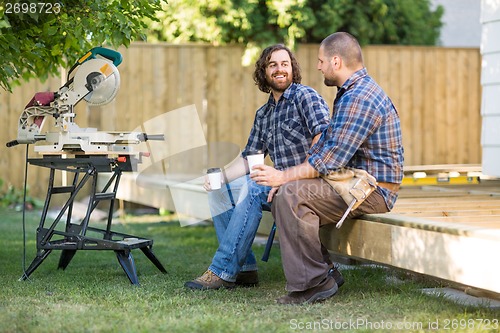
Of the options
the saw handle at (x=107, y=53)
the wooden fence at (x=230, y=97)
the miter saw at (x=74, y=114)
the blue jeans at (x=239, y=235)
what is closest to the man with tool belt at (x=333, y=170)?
the blue jeans at (x=239, y=235)

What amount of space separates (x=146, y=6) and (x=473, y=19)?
8377mm

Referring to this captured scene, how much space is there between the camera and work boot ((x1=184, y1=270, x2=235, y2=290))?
4.08 m

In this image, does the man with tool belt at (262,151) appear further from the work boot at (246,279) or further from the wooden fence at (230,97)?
the wooden fence at (230,97)

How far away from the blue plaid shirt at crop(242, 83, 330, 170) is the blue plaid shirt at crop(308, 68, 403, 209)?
27cm

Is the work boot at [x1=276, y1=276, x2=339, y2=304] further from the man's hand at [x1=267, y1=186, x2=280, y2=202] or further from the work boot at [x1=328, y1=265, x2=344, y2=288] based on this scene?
the man's hand at [x1=267, y1=186, x2=280, y2=202]

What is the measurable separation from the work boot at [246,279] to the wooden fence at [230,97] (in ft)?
14.9

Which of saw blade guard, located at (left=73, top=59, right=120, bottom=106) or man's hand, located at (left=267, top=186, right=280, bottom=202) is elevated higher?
saw blade guard, located at (left=73, top=59, right=120, bottom=106)

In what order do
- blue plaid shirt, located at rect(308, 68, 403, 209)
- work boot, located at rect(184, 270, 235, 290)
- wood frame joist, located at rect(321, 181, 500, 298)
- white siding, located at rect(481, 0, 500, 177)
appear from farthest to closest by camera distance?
white siding, located at rect(481, 0, 500, 177) → work boot, located at rect(184, 270, 235, 290) → blue plaid shirt, located at rect(308, 68, 403, 209) → wood frame joist, located at rect(321, 181, 500, 298)

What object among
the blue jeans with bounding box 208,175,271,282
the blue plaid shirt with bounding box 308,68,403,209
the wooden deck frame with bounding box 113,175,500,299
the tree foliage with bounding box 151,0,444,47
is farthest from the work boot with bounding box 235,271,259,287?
the tree foliage with bounding box 151,0,444,47

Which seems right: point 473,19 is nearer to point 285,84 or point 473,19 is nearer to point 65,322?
point 285,84

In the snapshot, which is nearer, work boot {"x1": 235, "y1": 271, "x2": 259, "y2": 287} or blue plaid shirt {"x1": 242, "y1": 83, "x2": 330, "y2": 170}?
blue plaid shirt {"x1": 242, "y1": 83, "x2": 330, "y2": 170}

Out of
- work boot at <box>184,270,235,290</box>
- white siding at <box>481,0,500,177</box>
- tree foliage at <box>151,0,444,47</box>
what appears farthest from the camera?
tree foliage at <box>151,0,444,47</box>

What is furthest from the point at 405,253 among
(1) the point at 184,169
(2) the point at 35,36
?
(1) the point at 184,169

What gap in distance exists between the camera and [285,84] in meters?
4.33
